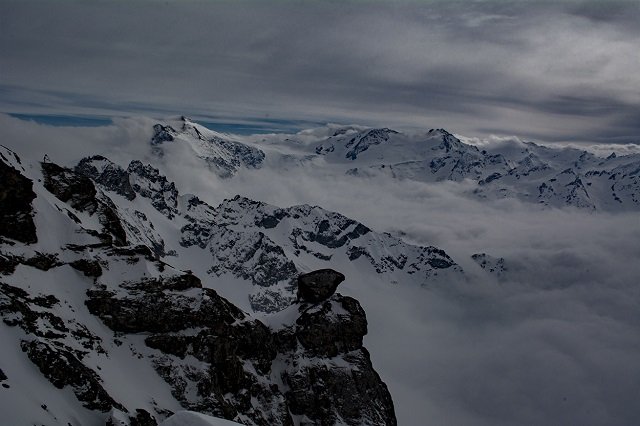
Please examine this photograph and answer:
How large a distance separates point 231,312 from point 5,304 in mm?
32846

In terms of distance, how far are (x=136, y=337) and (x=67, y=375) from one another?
51.4 ft

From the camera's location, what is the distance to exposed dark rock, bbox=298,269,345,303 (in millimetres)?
91375

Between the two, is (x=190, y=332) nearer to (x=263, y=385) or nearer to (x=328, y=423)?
(x=263, y=385)

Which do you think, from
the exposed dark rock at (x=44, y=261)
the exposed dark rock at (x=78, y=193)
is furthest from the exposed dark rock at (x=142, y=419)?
the exposed dark rock at (x=78, y=193)

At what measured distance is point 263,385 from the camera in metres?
77.6

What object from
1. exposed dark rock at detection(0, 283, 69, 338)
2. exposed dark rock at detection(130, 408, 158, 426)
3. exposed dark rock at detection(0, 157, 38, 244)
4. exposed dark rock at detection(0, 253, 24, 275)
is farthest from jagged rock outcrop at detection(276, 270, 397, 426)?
exposed dark rock at detection(0, 157, 38, 244)

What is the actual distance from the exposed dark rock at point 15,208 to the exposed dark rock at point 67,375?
20.5 m

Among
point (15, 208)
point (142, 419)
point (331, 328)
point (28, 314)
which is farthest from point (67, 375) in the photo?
point (331, 328)

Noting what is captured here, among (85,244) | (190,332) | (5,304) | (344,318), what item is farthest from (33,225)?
(344,318)

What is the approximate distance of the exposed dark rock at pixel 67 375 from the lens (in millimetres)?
52375

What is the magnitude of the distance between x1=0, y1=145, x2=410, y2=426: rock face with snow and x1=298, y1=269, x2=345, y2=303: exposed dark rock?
0.26m

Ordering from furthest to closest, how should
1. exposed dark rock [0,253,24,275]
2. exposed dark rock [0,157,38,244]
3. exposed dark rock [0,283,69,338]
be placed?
exposed dark rock [0,157,38,244] → exposed dark rock [0,253,24,275] → exposed dark rock [0,283,69,338]

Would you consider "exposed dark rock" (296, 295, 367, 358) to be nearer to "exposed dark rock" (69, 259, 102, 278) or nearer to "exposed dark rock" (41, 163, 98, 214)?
"exposed dark rock" (69, 259, 102, 278)

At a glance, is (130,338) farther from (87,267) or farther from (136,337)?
(87,267)
